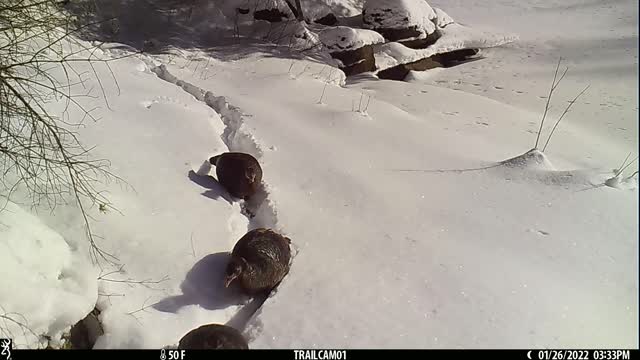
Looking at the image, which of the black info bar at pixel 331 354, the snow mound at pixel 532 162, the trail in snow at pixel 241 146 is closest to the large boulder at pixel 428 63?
the trail in snow at pixel 241 146

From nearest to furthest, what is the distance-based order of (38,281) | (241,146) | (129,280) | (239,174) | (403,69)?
(38,281), (129,280), (239,174), (241,146), (403,69)

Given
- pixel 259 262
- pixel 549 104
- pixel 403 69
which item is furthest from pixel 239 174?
pixel 403 69

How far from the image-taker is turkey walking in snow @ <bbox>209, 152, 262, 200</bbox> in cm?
399

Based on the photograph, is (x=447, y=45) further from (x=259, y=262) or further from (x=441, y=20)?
(x=259, y=262)

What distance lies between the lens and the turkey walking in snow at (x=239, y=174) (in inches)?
157

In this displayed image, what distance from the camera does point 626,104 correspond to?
752 centimetres

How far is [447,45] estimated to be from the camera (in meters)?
10.9

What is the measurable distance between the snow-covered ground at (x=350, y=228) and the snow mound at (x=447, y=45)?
11.6ft

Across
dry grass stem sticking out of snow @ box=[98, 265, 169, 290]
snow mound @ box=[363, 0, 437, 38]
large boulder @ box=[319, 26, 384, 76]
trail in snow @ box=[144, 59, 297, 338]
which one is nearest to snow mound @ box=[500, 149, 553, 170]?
trail in snow @ box=[144, 59, 297, 338]

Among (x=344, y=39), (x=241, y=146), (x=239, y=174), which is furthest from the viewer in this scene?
(x=344, y=39)

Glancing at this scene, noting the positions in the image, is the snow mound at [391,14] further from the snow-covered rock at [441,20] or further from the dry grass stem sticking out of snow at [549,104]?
the dry grass stem sticking out of snow at [549,104]

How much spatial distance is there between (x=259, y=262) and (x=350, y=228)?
2.90 feet

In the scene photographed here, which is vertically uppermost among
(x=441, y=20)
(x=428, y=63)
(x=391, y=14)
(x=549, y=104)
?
(x=391, y=14)

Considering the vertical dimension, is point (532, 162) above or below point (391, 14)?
above
